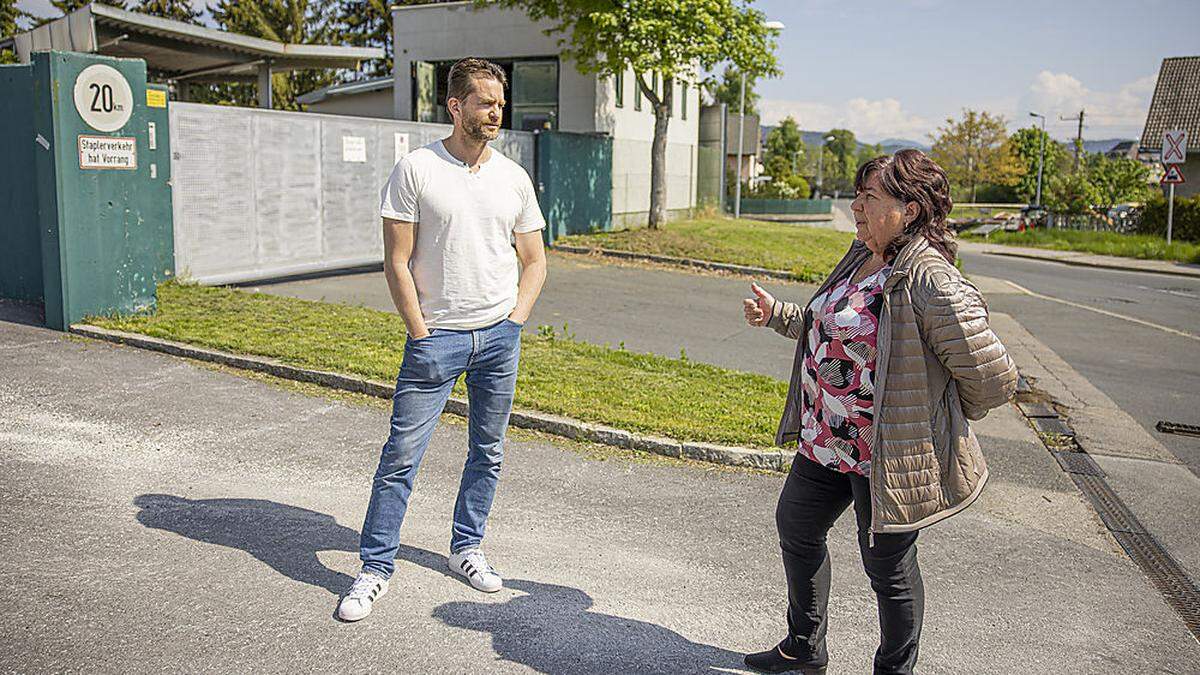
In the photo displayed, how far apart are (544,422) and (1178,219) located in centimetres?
3023

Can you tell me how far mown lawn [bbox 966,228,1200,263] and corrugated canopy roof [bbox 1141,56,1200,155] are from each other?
9.27 metres

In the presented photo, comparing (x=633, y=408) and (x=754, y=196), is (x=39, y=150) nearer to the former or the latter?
(x=633, y=408)

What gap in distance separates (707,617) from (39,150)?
7476 mm

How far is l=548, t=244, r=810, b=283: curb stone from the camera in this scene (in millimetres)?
18547

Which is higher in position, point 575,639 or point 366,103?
point 366,103

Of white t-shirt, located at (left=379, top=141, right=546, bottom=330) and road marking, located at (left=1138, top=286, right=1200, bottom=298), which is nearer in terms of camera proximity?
white t-shirt, located at (left=379, top=141, right=546, bottom=330)

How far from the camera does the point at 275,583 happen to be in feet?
14.0

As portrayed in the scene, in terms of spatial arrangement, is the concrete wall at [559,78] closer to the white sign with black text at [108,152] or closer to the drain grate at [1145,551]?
the white sign with black text at [108,152]

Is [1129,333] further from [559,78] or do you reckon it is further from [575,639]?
[559,78]

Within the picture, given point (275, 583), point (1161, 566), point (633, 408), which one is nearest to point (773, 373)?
point (633, 408)

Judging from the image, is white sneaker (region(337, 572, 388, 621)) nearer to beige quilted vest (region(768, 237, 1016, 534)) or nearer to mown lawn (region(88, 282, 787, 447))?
beige quilted vest (region(768, 237, 1016, 534))

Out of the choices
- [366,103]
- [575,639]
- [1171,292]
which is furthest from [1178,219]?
[575,639]

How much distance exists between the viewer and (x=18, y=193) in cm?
976

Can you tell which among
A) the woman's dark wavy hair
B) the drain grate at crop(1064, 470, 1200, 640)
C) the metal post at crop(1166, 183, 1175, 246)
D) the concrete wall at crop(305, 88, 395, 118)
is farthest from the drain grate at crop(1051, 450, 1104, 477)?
the concrete wall at crop(305, 88, 395, 118)
